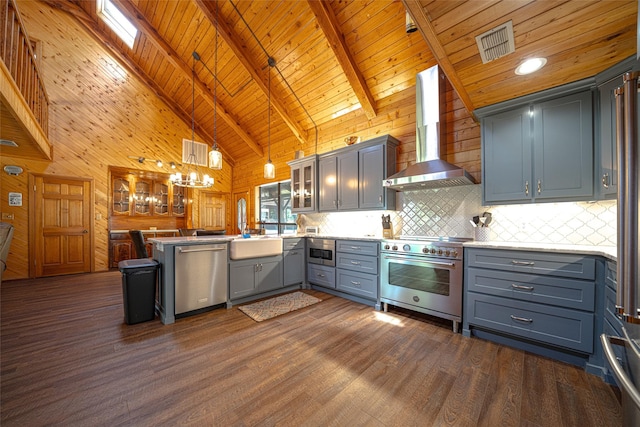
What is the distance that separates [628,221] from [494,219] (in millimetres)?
2329

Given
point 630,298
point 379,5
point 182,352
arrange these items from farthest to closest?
point 379,5 < point 182,352 < point 630,298

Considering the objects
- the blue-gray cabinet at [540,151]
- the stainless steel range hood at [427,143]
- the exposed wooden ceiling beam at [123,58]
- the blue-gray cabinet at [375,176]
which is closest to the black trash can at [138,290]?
the blue-gray cabinet at [375,176]

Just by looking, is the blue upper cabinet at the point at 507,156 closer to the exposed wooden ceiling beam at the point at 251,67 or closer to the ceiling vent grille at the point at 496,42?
the ceiling vent grille at the point at 496,42

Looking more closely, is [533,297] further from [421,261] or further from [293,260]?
[293,260]

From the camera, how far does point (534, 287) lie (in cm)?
212

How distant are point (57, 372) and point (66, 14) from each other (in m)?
7.44

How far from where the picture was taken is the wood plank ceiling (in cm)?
179

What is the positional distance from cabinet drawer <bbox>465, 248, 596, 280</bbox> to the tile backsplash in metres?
0.67

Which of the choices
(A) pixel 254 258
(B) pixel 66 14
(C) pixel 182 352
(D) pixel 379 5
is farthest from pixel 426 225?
(B) pixel 66 14

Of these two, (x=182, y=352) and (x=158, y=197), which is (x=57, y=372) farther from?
(x=158, y=197)

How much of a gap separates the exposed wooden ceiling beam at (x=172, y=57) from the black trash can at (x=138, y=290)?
12.6ft

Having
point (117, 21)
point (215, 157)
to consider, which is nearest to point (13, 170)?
point (117, 21)

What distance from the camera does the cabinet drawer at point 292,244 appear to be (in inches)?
153

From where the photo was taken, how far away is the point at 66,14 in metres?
5.31
